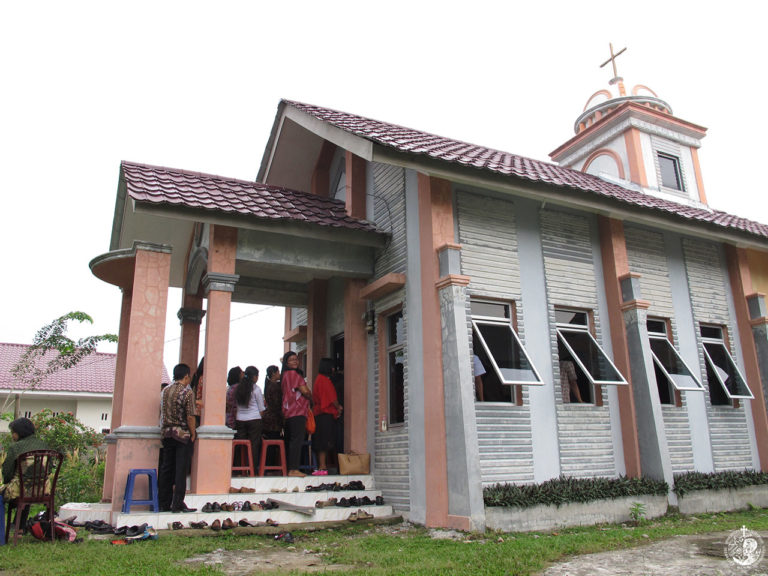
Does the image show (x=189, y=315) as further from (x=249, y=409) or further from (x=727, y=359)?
(x=727, y=359)

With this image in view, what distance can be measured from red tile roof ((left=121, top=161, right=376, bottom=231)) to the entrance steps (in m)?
3.90

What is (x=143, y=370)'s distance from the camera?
8516 millimetres

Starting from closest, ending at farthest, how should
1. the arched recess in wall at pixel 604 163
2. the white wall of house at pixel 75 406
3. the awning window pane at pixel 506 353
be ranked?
the awning window pane at pixel 506 353 < the arched recess in wall at pixel 604 163 < the white wall of house at pixel 75 406

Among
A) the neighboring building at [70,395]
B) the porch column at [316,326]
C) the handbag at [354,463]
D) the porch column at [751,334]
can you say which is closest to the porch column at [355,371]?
the handbag at [354,463]

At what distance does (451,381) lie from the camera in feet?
27.4

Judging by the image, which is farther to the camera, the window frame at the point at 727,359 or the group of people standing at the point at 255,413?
the window frame at the point at 727,359

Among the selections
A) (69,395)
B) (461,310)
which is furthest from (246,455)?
(69,395)

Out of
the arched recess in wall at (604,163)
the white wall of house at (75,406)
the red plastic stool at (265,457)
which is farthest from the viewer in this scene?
the white wall of house at (75,406)

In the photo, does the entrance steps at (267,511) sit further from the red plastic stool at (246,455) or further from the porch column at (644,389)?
the porch column at (644,389)

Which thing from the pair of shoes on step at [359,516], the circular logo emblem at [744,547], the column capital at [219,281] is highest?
the column capital at [219,281]

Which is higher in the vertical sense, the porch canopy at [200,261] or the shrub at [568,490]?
the porch canopy at [200,261]

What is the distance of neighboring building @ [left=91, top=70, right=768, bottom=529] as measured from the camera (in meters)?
8.57

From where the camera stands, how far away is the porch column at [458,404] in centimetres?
779

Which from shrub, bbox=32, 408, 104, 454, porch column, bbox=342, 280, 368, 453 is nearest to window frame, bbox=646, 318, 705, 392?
porch column, bbox=342, 280, 368, 453
